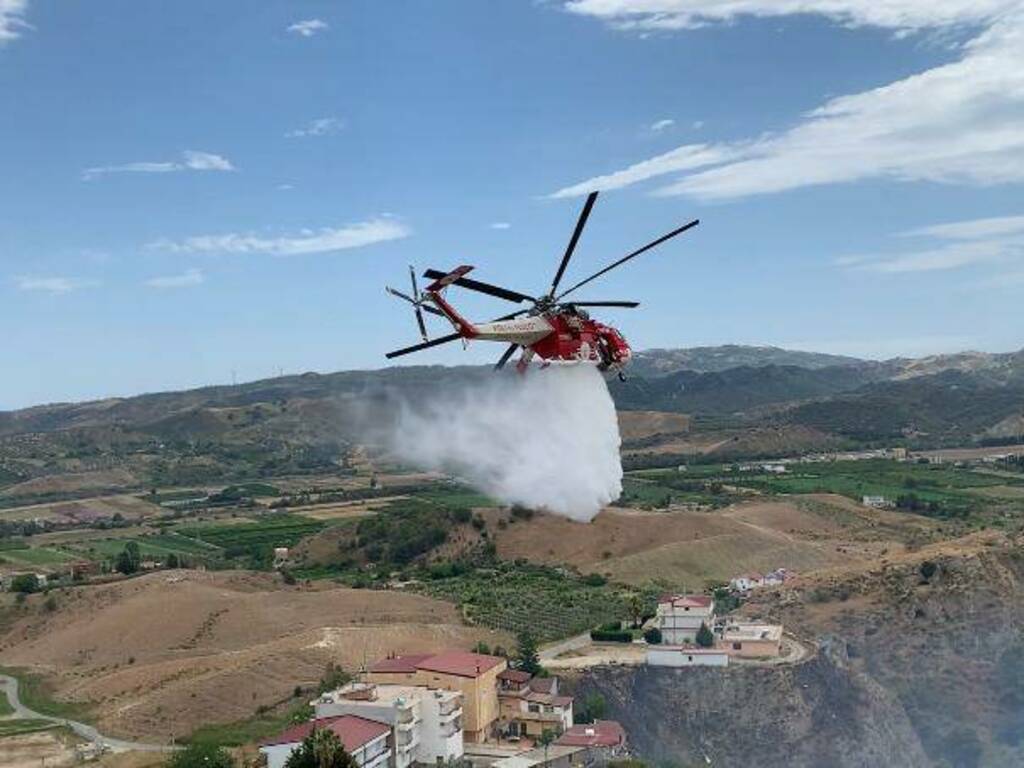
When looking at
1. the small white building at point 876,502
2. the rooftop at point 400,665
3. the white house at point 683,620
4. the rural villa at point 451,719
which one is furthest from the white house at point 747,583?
the small white building at point 876,502

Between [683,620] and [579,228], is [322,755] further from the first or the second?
[683,620]

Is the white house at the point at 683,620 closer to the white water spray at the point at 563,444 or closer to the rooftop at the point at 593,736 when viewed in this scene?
the rooftop at the point at 593,736

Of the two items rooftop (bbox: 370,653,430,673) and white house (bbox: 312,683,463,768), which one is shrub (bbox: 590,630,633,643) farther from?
white house (bbox: 312,683,463,768)

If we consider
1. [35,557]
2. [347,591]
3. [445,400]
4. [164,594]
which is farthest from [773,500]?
[35,557]

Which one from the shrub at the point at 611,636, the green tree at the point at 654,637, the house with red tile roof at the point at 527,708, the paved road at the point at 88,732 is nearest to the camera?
the paved road at the point at 88,732

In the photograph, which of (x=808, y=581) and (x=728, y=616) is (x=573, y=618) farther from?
(x=808, y=581)

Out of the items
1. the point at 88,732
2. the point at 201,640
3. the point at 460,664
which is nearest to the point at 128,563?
the point at 201,640

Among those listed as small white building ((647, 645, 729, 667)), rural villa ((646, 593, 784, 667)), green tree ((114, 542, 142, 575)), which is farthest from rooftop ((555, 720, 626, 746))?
green tree ((114, 542, 142, 575))

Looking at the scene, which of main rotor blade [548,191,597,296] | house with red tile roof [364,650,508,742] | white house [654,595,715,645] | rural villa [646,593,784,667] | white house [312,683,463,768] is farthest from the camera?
white house [654,595,715,645]
